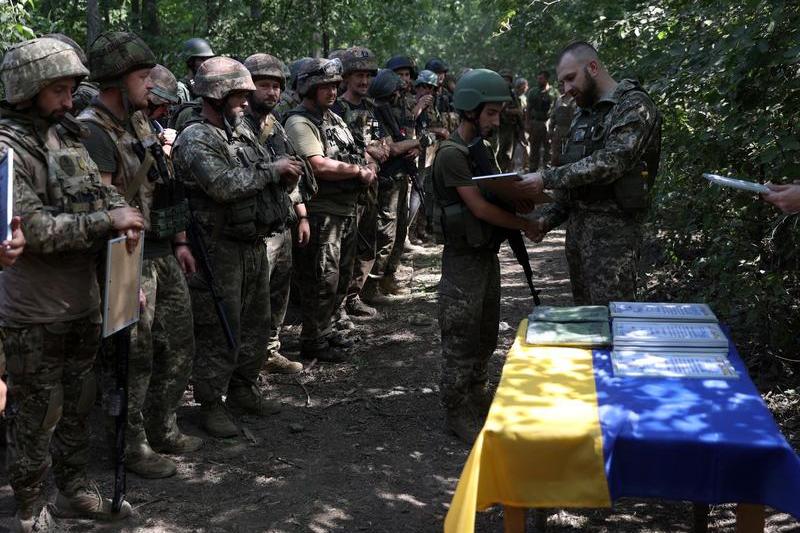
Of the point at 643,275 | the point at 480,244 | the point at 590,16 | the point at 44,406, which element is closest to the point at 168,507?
the point at 44,406

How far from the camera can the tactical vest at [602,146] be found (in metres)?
5.10

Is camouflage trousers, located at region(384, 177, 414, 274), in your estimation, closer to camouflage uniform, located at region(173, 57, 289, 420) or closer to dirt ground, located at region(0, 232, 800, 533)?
dirt ground, located at region(0, 232, 800, 533)

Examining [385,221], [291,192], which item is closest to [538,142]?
[385,221]

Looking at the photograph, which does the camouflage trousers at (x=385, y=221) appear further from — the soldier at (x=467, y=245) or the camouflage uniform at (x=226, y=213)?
the soldier at (x=467, y=245)

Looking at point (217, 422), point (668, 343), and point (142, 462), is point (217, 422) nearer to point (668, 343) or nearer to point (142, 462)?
point (142, 462)

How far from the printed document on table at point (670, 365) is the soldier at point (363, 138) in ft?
13.2

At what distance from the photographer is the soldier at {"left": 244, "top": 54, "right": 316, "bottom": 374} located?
19.6ft

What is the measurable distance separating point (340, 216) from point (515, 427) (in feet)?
13.8

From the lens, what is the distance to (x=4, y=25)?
6.22m

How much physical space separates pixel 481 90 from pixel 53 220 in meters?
2.48

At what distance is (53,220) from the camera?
12.1ft

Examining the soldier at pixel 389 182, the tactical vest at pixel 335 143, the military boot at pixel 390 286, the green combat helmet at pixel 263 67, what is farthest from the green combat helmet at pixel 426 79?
the green combat helmet at pixel 263 67

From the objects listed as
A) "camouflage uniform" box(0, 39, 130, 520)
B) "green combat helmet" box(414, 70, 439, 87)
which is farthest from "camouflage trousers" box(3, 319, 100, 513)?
"green combat helmet" box(414, 70, 439, 87)

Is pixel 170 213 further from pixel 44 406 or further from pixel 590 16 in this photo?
pixel 590 16
